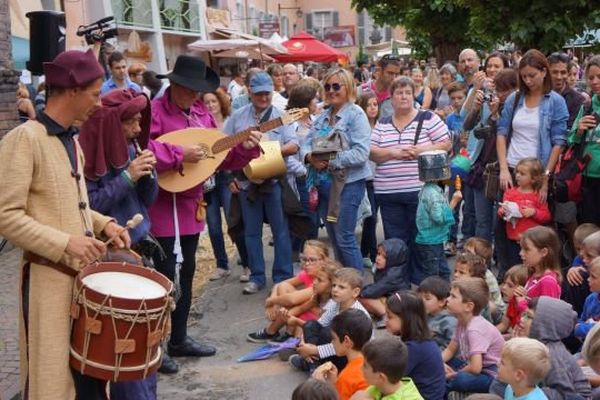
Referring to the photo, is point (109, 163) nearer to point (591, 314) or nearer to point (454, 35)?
point (591, 314)

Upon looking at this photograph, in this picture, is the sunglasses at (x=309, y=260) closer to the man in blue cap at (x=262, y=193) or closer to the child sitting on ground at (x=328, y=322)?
the child sitting on ground at (x=328, y=322)

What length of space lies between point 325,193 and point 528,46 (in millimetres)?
4495

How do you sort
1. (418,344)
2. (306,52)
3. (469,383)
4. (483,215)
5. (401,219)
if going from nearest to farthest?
1. (418,344)
2. (469,383)
3. (401,219)
4. (483,215)
5. (306,52)

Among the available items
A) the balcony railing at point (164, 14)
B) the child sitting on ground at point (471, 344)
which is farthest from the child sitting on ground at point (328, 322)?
the balcony railing at point (164, 14)

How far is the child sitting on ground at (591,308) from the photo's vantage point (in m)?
4.88

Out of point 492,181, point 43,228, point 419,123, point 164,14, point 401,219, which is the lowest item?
point 401,219

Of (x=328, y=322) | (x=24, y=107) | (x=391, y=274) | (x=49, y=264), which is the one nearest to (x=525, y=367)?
(x=328, y=322)

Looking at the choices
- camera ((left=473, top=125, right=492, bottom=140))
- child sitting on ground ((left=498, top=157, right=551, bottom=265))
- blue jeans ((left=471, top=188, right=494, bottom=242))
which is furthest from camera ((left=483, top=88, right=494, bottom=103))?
child sitting on ground ((left=498, top=157, right=551, bottom=265))

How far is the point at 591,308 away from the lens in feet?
16.9

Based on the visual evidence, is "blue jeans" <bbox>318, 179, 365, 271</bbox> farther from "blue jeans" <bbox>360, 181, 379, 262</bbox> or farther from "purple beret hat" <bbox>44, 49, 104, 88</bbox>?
"purple beret hat" <bbox>44, 49, 104, 88</bbox>

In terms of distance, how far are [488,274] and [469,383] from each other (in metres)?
1.45

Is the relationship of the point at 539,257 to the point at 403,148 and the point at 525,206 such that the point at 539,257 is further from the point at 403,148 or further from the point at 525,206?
the point at 403,148

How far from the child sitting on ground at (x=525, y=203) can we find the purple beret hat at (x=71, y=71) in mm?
3865

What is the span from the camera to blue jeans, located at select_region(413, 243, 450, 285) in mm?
6672
